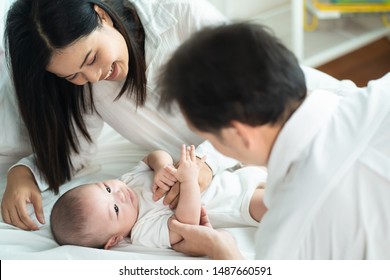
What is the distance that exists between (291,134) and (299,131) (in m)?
0.01

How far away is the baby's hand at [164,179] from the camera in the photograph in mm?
1243

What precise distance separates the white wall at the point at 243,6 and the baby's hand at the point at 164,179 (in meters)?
1.38

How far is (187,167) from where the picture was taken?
3.98 feet

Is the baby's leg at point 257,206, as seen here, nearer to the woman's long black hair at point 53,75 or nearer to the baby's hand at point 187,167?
the baby's hand at point 187,167

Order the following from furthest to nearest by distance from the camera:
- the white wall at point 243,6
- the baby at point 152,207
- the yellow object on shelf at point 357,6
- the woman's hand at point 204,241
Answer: the white wall at point 243,6 < the yellow object on shelf at point 357,6 < the baby at point 152,207 < the woman's hand at point 204,241

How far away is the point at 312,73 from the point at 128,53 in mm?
468

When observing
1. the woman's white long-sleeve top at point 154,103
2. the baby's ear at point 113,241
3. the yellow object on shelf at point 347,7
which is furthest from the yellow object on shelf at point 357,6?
the baby's ear at point 113,241

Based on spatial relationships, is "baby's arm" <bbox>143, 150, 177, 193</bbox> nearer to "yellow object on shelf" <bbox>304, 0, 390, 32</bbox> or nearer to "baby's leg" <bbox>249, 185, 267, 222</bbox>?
"baby's leg" <bbox>249, 185, 267, 222</bbox>

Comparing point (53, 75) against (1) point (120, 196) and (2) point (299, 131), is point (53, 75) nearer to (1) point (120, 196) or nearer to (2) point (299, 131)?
(1) point (120, 196)

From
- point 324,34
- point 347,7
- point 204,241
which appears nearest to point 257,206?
point 204,241

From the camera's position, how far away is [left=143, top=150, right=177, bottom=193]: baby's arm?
1247 millimetres

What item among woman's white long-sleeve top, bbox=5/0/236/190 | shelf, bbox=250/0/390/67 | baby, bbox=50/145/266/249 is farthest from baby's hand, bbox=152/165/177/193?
shelf, bbox=250/0/390/67

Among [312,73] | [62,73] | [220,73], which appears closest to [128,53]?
[62,73]
